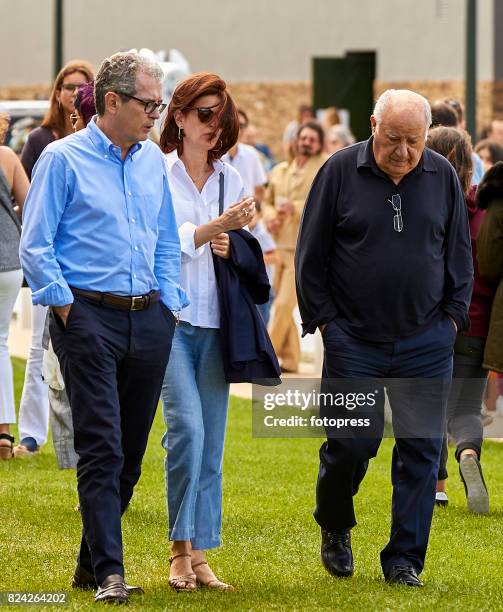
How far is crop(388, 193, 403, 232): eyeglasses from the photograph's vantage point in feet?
19.0

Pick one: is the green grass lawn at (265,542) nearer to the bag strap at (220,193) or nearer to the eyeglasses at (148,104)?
the bag strap at (220,193)

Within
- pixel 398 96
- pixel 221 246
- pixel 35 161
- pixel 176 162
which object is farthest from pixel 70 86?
pixel 398 96

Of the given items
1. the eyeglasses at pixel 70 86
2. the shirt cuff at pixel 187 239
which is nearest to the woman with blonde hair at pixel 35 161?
the eyeglasses at pixel 70 86

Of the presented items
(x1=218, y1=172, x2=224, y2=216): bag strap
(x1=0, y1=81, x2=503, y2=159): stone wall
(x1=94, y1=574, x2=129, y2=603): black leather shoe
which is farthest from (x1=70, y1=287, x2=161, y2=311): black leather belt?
(x1=0, y1=81, x2=503, y2=159): stone wall

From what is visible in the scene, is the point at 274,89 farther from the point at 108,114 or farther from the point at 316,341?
the point at 108,114

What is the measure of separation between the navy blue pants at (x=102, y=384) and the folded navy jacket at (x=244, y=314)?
0.34m

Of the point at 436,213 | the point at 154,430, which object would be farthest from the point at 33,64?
the point at 436,213

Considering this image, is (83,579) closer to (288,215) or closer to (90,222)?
(90,222)

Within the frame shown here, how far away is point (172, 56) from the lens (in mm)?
18141

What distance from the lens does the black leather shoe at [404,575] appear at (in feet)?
19.4

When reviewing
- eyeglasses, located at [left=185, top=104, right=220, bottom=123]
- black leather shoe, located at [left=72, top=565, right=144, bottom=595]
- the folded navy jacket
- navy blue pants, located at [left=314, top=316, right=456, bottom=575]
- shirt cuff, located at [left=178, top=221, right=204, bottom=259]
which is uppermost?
eyeglasses, located at [left=185, top=104, right=220, bottom=123]

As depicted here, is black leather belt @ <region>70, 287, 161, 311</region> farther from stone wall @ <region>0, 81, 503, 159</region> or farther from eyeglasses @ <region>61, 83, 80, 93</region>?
stone wall @ <region>0, 81, 503, 159</region>

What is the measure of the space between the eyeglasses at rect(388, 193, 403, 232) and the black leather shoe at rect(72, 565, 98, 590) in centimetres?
179

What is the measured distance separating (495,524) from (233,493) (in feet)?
5.08
